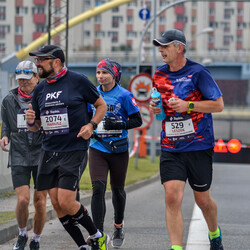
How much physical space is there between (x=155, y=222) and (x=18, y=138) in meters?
3.10

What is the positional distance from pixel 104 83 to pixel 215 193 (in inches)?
305

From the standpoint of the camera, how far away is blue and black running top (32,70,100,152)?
6383 mm

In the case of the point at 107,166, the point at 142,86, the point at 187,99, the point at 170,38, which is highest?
the point at 170,38

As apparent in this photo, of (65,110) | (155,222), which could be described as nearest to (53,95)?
(65,110)

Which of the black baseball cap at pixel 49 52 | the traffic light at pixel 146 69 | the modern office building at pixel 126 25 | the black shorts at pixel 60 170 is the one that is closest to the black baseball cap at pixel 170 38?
the black baseball cap at pixel 49 52

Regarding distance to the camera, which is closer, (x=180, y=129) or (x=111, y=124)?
(x=180, y=129)

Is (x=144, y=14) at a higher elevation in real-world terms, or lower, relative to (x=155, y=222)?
higher

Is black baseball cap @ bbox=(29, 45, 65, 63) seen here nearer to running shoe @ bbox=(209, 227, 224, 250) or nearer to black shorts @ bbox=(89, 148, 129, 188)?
black shorts @ bbox=(89, 148, 129, 188)

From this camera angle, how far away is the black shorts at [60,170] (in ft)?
20.8

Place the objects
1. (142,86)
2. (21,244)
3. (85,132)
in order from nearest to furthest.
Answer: (85,132), (21,244), (142,86)

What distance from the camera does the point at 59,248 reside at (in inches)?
301

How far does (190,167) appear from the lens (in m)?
6.38

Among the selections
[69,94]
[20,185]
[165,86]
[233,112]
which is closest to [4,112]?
[20,185]

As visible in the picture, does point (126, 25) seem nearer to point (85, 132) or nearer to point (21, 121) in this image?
point (21, 121)
